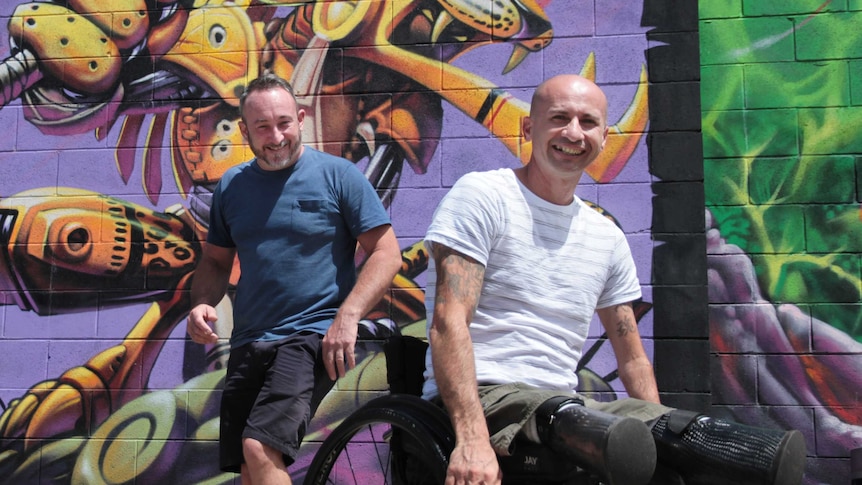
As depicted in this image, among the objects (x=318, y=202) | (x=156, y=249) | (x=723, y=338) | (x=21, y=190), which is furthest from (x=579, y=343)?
(x=21, y=190)

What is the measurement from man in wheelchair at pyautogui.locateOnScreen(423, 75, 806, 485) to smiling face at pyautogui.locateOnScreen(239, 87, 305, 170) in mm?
792

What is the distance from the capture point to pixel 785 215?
14.1 ft

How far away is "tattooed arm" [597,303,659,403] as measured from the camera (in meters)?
2.89

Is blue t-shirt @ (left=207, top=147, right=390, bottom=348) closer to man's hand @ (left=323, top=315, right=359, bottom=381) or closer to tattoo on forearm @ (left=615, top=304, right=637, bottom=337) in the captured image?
man's hand @ (left=323, top=315, right=359, bottom=381)

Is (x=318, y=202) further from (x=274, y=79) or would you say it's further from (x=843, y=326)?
(x=843, y=326)

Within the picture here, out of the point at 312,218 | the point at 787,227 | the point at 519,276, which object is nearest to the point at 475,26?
the point at 787,227

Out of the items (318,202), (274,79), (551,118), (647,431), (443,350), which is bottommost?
(647,431)

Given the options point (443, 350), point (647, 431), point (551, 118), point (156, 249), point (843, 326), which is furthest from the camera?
point (156, 249)

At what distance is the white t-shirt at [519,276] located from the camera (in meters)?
2.55

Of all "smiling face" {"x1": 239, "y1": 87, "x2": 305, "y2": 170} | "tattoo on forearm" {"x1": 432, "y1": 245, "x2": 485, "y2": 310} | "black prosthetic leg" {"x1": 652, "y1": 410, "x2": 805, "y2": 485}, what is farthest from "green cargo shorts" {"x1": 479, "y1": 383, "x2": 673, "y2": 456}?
"smiling face" {"x1": 239, "y1": 87, "x2": 305, "y2": 170}

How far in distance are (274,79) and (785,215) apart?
240 cm

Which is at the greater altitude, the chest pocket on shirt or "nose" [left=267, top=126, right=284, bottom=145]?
"nose" [left=267, top=126, right=284, bottom=145]

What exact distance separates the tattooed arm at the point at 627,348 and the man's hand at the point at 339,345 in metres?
0.77

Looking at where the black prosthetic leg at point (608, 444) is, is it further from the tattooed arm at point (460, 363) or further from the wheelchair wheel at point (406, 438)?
the wheelchair wheel at point (406, 438)
